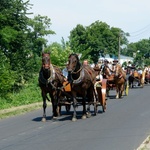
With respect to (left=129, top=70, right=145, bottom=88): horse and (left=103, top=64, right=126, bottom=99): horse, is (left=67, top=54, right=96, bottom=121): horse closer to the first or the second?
(left=103, top=64, right=126, bottom=99): horse

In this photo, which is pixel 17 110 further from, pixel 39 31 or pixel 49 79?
pixel 39 31

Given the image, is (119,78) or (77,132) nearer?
(77,132)

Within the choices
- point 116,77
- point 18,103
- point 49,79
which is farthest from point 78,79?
point 116,77

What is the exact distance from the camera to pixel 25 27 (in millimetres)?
30266

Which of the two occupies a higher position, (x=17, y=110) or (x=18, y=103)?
(x=18, y=103)

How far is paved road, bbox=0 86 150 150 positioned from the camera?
33.5 ft

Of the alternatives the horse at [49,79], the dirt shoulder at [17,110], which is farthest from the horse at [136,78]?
the horse at [49,79]

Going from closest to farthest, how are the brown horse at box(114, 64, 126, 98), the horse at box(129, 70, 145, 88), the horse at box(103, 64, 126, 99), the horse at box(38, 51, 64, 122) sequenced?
the horse at box(38, 51, 64, 122) < the horse at box(103, 64, 126, 99) < the brown horse at box(114, 64, 126, 98) < the horse at box(129, 70, 145, 88)

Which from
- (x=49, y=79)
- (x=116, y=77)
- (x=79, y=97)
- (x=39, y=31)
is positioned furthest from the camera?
(x=39, y=31)

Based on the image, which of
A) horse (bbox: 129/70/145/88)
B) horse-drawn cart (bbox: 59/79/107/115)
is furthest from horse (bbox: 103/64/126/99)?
horse (bbox: 129/70/145/88)

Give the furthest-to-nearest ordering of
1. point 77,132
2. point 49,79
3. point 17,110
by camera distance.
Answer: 1. point 17,110
2. point 49,79
3. point 77,132

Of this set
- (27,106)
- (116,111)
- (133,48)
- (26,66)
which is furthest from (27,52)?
(133,48)

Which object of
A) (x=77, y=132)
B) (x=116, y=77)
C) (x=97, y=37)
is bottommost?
(x=77, y=132)

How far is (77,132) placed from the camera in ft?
39.7
